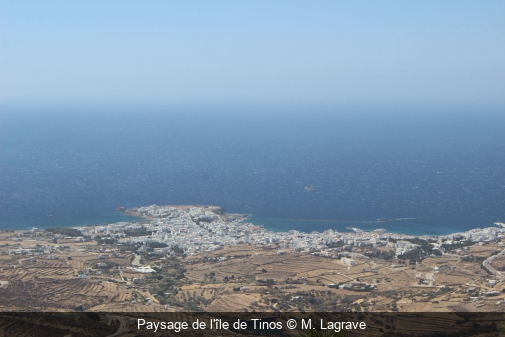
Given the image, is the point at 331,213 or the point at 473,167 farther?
the point at 473,167

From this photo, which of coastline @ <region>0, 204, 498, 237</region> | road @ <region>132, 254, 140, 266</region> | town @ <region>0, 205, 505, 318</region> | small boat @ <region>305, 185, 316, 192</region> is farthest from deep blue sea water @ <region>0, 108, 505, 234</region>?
road @ <region>132, 254, 140, 266</region>

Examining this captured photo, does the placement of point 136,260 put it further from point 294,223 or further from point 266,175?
point 266,175

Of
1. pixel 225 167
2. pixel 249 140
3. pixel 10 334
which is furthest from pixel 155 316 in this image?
pixel 249 140

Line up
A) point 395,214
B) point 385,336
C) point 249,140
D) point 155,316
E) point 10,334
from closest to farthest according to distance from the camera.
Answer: point 10,334, point 385,336, point 155,316, point 395,214, point 249,140

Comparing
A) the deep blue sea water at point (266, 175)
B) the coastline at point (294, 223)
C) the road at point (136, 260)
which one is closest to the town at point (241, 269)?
the road at point (136, 260)

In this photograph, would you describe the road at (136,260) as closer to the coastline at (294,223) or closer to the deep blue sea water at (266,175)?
the coastline at (294,223)

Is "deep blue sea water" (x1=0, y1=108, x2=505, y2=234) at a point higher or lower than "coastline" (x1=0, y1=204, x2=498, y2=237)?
higher

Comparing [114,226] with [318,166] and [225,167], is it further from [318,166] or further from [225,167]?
[318,166]

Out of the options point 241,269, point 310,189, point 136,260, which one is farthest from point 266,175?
point 241,269

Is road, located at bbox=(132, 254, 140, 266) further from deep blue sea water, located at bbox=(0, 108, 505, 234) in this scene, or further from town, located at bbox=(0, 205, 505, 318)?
deep blue sea water, located at bbox=(0, 108, 505, 234)
